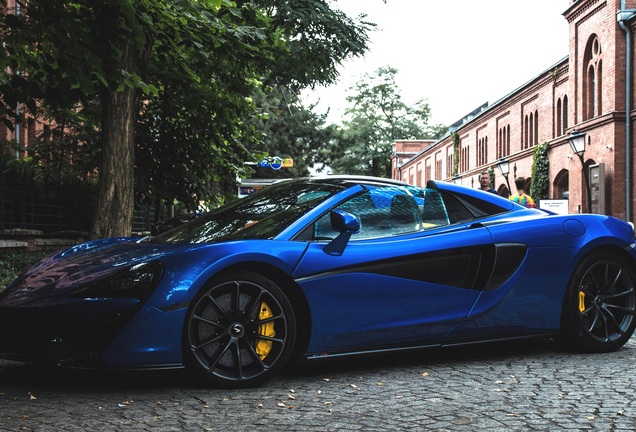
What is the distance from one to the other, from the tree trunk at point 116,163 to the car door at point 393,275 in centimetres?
670

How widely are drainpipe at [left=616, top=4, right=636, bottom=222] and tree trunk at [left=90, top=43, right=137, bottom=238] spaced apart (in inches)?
849

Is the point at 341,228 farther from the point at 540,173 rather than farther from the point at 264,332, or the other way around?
the point at 540,173

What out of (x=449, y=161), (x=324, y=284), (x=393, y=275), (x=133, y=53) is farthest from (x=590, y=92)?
(x=449, y=161)

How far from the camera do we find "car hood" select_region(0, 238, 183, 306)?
4.53 meters

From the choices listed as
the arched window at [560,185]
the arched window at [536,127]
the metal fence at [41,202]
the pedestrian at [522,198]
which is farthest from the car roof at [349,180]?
the arched window at [536,127]

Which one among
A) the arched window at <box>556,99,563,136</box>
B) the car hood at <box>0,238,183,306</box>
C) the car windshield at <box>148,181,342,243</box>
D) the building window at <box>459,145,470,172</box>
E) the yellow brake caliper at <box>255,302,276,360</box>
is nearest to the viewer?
the car hood at <box>0,238,183,306</box>

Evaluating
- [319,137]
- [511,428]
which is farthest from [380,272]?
[319,137]

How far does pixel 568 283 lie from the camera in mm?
5734

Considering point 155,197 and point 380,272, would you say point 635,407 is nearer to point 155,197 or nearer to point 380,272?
point 380,272

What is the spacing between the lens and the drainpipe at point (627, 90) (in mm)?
28125

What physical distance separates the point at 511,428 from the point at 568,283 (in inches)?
88.2

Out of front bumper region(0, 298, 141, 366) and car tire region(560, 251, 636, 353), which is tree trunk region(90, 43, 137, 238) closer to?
front bumper region(0, 298, 141, 366)

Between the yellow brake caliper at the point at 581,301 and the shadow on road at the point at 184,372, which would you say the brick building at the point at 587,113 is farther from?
the shadow on road at the point at 184,372

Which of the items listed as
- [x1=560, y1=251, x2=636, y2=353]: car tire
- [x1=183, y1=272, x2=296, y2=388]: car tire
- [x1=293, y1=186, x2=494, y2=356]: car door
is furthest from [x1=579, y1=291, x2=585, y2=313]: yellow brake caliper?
[x1=183, y1=272, x2=296, y2=388]: car tire
